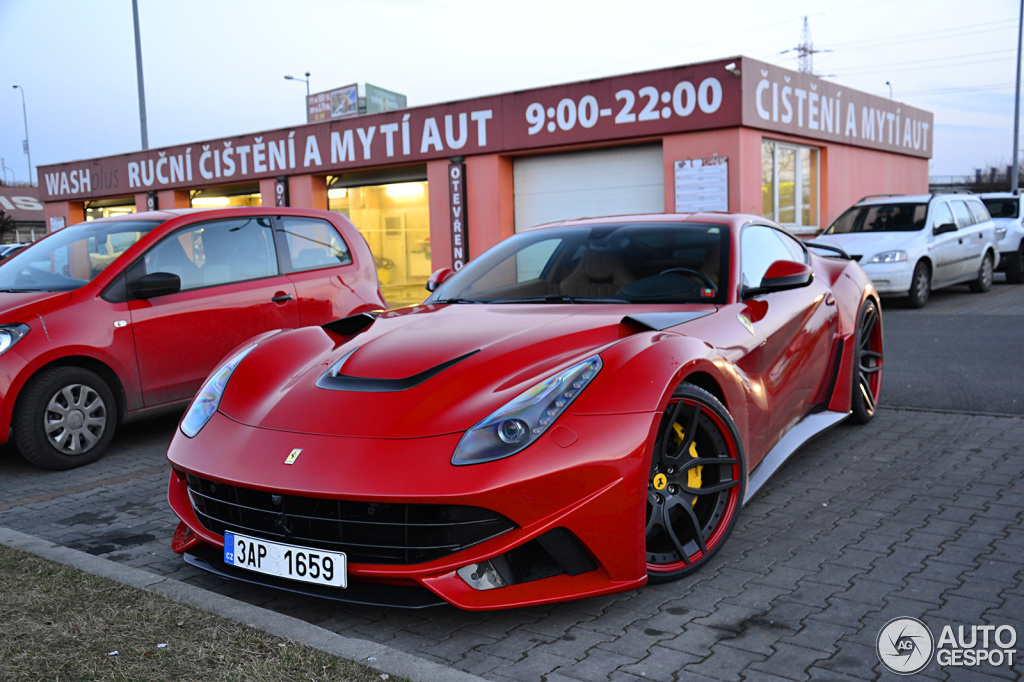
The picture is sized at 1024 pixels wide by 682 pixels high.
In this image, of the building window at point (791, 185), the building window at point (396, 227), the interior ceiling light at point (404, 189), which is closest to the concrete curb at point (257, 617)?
the building window at point (791, 185)

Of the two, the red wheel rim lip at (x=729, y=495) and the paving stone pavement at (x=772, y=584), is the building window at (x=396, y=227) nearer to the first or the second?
the paving stone pavement at (x=772, y=584)

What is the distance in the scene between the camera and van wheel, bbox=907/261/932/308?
12.9m

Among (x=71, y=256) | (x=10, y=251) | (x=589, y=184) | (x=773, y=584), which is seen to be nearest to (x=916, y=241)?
(x=589, y=184)

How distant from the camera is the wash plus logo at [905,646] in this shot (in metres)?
2.68

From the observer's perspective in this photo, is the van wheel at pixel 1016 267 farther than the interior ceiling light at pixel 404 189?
No

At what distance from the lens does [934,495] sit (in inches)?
171

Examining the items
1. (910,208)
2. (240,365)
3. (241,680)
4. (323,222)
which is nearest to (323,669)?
(241,680)

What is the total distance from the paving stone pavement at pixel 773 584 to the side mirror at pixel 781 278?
41.3 inches

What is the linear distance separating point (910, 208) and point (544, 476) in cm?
1253

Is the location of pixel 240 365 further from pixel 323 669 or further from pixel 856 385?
pixel 856 385

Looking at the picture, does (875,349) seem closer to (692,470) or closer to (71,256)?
(692,470)

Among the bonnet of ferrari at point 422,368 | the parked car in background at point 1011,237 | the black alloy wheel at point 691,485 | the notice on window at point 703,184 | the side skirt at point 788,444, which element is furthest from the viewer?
the parked car in background at point 1011,237

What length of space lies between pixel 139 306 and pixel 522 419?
394 centimetres

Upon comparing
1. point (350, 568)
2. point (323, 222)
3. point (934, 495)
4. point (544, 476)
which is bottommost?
point (934, 495)
